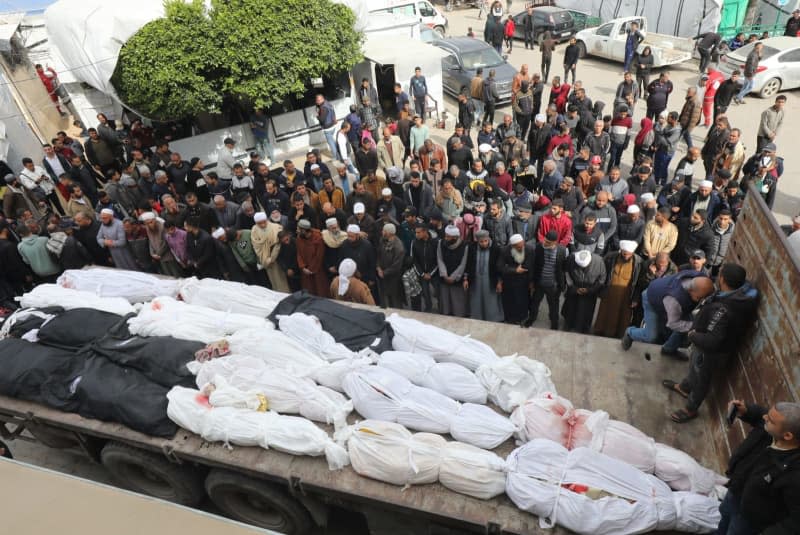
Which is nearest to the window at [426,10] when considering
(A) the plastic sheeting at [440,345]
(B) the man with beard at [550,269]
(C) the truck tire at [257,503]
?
(B) the man with beard at [550,269]

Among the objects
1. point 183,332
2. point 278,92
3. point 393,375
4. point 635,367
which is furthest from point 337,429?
point 278,92

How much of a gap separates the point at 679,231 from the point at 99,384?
6.79 meters

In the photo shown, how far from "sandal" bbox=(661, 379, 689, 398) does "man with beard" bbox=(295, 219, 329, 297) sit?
14.2ft

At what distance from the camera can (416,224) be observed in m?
6.71

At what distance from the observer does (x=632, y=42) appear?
14.4 metres

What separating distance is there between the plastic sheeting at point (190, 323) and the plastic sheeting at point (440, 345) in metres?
1.39

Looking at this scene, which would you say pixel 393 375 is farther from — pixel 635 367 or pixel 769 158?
pixel 769 158

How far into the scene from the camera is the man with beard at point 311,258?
6750 millimetres

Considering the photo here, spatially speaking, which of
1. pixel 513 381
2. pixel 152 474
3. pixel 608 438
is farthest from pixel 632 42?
pixel 152 474

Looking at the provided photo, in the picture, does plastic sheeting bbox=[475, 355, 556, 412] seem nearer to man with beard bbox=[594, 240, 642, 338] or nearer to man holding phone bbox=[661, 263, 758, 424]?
man holding phone bbox=[661, 263, 758, 424]

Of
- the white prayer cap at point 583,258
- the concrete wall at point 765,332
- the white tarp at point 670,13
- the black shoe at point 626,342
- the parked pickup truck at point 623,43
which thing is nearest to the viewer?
the concrete wall at point 765,332

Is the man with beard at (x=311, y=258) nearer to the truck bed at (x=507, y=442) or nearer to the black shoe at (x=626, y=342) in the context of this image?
the truck bed at (x=507, y=442)

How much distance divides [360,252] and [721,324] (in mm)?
4075

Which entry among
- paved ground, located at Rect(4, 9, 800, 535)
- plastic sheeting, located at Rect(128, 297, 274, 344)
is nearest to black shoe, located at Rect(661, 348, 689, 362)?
paved ground, located at Rect(4, 9, 800, 535)
